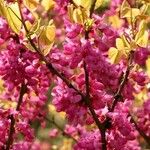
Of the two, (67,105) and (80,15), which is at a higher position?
(80,15)

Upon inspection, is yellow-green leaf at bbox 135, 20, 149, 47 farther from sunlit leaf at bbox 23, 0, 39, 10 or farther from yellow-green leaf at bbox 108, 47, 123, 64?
sunlit leaf at bbox 23, 0, 39, 10

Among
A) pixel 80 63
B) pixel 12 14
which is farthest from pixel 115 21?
pixel 12 14

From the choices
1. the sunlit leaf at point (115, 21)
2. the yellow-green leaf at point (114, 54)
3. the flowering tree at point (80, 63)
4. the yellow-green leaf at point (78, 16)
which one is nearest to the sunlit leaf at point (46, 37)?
the flowering tree at point (80, 63)

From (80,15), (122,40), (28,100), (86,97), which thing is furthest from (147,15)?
(28,100)

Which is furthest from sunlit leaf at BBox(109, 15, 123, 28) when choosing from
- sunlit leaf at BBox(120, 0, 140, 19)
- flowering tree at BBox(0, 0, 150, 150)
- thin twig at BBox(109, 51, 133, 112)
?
thin twig at BBox(109, 51, 133, 112)

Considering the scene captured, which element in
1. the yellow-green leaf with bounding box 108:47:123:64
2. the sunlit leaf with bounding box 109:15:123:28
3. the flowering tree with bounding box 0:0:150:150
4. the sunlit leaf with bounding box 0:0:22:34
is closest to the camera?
the sunlit leaf with bounding box 0:0:22:34

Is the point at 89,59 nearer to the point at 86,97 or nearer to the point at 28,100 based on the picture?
the point at 86,97

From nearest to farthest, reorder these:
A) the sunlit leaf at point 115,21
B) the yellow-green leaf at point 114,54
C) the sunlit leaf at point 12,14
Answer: the sunlit leaf at point 12,14, the yellow-green leaf at point 114,54, the sunlit leaf at point 115,21

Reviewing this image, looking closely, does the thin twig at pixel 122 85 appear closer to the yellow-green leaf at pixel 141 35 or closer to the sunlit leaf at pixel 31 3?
the yellow-green leaf at pixel 141 35

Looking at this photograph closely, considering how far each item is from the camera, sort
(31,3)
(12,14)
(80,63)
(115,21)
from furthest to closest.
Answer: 1. (115,21)
2. (80,63)
3. (31,3)
4. (12,14)

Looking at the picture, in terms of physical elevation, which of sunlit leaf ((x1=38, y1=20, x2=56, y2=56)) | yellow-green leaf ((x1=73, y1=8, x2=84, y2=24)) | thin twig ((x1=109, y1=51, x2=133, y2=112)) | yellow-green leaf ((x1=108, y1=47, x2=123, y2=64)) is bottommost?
thin twig ((x1=109, y1=51, x2=133, y2=112))

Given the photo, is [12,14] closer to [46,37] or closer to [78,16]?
[46,37]
